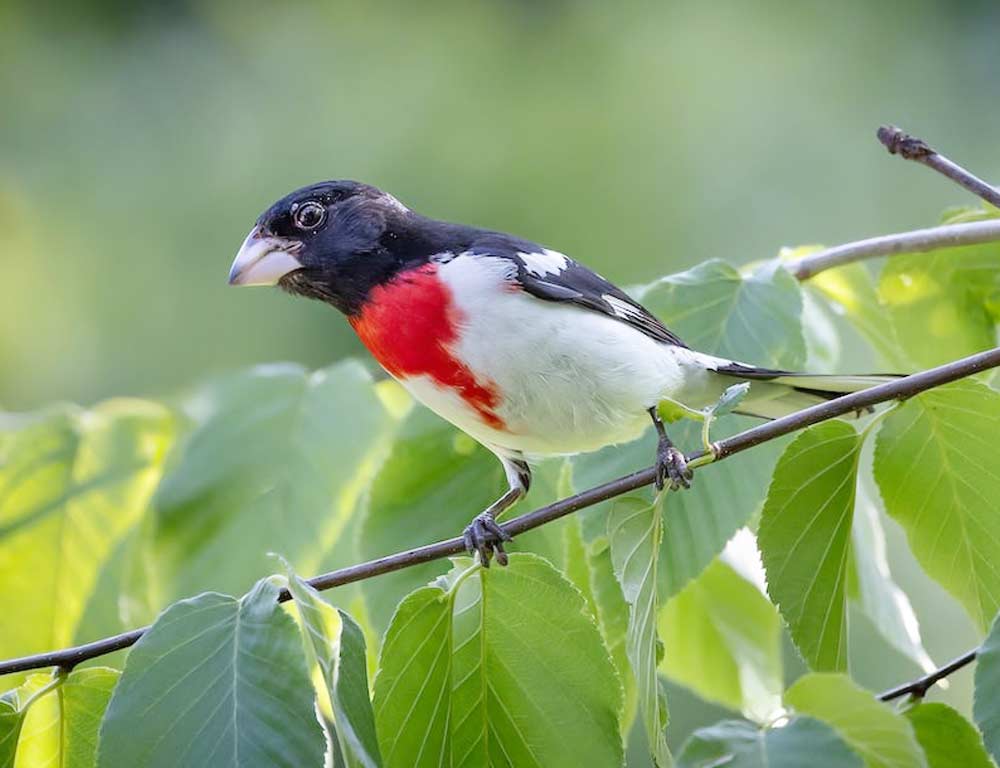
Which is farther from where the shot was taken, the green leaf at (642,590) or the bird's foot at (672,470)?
the bird's foot at (672,470)

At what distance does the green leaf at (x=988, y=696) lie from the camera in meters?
1.11

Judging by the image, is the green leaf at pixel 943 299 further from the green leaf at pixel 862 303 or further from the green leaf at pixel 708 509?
the green leaf at pixel 708 509

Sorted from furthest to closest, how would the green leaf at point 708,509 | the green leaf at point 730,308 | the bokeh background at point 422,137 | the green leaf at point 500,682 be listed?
the bokeh background at point 422,137 → the green leaf at point 730,308 → the green leaf at point 708,509 → the green leaf at point 500,682

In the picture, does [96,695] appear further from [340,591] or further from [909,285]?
[909,285]

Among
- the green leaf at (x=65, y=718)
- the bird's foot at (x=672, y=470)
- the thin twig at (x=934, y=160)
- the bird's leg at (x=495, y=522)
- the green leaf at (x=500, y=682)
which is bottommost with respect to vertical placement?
the green leaf at (x=65, y=718)

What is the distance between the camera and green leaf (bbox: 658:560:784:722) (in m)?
2.06

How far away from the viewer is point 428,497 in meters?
1.87

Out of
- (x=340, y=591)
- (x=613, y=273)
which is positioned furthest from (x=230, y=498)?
(x=613, y=273)

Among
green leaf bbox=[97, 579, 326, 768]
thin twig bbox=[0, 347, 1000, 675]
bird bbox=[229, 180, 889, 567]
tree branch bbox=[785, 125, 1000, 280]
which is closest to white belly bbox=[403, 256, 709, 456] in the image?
bird bbox=[229, 180, 889, 567]

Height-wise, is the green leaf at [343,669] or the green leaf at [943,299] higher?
the green leaf at [943,299]

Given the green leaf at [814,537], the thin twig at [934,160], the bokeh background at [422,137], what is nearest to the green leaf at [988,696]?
the green leaf at [814,537]

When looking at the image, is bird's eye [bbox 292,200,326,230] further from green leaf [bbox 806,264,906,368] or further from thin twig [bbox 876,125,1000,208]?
thin twig [bbox 876,125,1000,208]

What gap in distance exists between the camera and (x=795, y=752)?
3.57 ft

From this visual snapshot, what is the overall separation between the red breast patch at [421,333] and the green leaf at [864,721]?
0.89 metres
